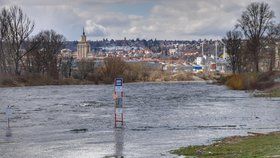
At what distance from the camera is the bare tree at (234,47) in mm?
148238

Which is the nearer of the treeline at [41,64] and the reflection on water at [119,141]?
the reflection on water at [119,141]

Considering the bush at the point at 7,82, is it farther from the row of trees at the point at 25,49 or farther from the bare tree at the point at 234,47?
the bare tree at the point at 234,47

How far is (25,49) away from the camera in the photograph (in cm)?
14462

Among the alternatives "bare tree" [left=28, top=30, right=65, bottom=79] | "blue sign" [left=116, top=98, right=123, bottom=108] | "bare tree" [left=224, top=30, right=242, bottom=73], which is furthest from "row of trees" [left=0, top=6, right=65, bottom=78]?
"blue sign" [left=116, top=98, right=123, bottom=108]

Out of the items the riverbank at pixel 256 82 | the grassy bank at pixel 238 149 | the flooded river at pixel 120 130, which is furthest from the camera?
the riverbank at pixel 256 82

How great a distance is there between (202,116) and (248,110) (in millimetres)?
7462

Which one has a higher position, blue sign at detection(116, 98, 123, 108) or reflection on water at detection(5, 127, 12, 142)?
blue sign at detection(116, 98, 123, 108)

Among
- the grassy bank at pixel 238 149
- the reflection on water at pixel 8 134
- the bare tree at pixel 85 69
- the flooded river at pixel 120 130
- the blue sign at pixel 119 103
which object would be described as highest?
the bare tree at pixel 85 69

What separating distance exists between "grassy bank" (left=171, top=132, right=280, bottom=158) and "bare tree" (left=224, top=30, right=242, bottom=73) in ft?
397

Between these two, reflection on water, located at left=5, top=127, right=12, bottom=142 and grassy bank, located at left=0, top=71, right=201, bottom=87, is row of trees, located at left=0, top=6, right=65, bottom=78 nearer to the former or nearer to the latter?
grassy bank, located at left=0, top=71, right=201, bottom=87

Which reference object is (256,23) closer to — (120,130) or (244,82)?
(244,82)

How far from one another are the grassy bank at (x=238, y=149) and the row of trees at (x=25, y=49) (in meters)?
112

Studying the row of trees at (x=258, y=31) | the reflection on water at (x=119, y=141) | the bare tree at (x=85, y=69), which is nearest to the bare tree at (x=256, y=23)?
the row of trees at (x=258, y=31)

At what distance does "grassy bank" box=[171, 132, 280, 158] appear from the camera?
21.9m
